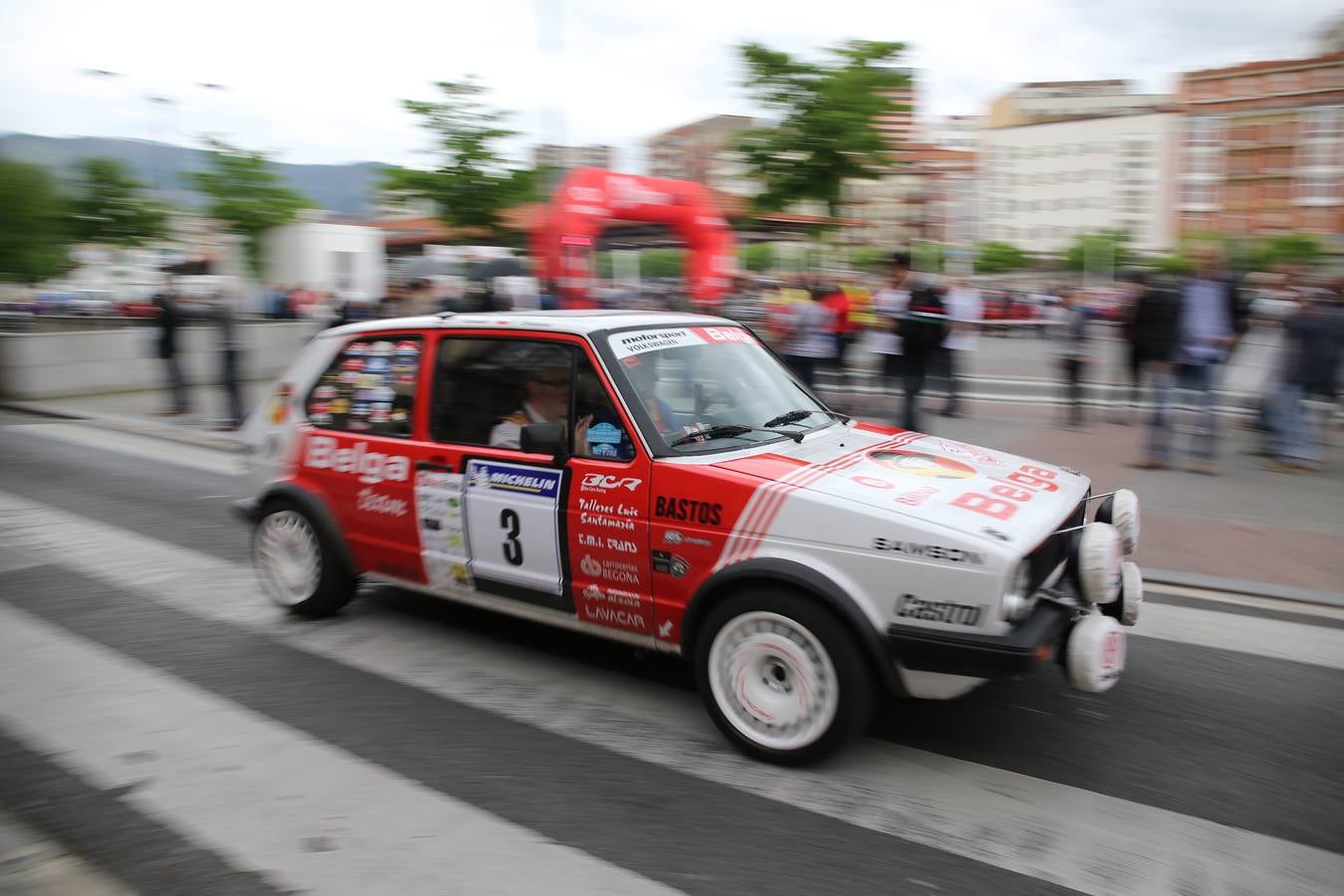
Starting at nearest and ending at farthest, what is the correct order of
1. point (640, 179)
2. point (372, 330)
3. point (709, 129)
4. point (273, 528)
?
1. point (372, 330)
2. point (273, 528)
3. point (640, 179)
4. point (709, 129)

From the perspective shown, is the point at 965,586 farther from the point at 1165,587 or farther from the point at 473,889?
the point at 1165,587

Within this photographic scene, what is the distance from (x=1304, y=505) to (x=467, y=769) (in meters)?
7.45

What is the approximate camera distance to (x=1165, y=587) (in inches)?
240

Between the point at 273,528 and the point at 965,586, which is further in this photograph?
the point at 273,528

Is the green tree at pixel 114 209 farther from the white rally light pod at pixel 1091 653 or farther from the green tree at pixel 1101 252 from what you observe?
the green tree at pixel 1101 252

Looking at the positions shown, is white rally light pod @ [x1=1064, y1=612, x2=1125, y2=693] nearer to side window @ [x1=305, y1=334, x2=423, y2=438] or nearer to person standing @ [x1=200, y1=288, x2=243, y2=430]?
side window @ [x1=305, y1=334, x2=423, y2=438]

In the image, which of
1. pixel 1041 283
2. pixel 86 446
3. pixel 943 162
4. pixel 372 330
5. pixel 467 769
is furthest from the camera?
pixel 943 162

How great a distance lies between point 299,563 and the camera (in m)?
5.60

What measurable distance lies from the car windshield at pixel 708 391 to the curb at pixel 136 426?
8516 millimetres

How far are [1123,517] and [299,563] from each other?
14.2 ft

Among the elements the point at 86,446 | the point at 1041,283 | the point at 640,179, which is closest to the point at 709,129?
the point at 1041,283

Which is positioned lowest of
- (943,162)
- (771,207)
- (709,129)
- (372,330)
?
(372,330)

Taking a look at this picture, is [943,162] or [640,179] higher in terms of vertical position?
[943,162]

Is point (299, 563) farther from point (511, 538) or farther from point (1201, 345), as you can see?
point (1201, 345)
